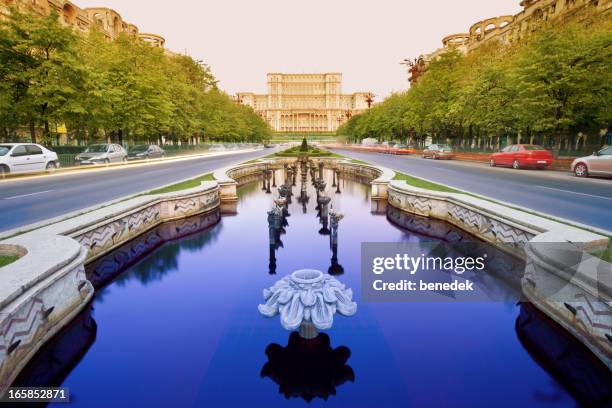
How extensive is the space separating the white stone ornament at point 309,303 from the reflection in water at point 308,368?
0.23 m

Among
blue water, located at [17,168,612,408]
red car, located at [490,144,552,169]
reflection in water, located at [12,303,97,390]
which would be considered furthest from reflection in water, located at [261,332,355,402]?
red car, located at [490,144,552,169]

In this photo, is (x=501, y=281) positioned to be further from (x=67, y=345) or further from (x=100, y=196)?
(x=100, y=196)

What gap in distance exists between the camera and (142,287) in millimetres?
7266

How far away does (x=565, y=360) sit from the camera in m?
4.74

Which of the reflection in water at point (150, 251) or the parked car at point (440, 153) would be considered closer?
the reflection in water at point (150, 251)

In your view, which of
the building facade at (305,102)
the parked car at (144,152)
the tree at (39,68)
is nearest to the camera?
the tree at (39,68)

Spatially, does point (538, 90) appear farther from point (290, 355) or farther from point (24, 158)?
point (24, 158)

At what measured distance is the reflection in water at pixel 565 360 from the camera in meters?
4.17

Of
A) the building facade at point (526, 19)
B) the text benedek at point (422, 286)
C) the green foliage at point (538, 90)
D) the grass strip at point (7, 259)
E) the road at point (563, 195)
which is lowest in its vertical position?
the text benedek at point (422, 286)

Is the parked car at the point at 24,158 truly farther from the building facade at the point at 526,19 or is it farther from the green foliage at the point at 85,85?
the building facade at the point at 526,19

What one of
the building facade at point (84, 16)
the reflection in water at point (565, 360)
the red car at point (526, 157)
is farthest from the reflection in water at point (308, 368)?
the building facade at point (84, 16)

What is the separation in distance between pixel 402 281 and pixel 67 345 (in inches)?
243

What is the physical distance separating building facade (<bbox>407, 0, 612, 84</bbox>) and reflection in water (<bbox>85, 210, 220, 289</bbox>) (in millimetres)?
31370

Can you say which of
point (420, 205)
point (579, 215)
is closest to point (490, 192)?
point (420, 205)
